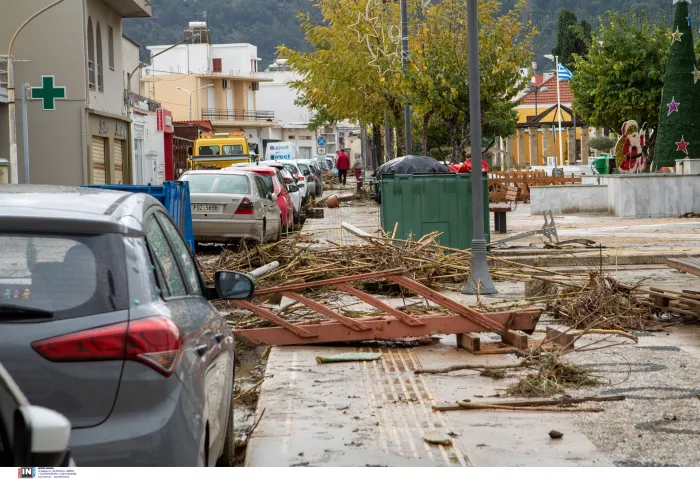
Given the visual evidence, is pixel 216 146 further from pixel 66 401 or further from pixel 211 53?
pixel 211 53

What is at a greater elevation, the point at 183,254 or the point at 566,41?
the point at 566,41

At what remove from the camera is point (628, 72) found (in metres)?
42.9

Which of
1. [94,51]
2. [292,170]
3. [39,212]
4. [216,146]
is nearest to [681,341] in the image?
[39,212]

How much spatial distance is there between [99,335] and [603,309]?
717 centimetres

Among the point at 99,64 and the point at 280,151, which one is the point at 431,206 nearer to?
the point at 99,64

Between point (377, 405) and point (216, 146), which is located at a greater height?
point (216, 146)

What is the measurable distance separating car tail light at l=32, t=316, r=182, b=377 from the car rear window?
0.09 meters

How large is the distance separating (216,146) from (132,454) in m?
44.6

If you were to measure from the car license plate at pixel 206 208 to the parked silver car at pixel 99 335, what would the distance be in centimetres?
1532

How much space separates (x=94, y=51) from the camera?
134 ft

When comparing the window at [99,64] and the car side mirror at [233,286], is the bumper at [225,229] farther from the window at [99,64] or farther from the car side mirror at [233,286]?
the window at [99,64]

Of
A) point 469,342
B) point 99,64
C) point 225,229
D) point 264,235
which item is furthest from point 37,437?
point 99,64

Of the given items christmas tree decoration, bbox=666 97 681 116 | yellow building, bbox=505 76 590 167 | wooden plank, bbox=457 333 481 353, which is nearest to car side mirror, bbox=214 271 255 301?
wooden plank, bbox=457 333 481 353

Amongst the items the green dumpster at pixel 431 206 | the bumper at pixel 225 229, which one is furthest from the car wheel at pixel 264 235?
the green dumpster at pixel 431 206
